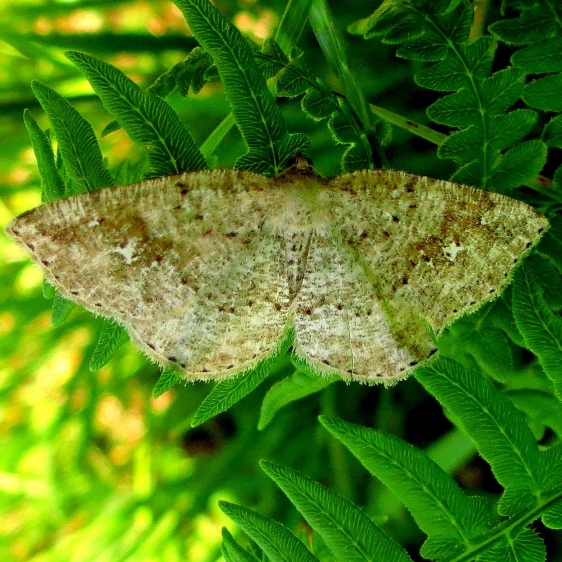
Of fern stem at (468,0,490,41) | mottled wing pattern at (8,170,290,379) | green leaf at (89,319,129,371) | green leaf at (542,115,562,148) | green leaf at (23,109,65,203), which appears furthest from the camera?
fern stem at (468,0,490,41)

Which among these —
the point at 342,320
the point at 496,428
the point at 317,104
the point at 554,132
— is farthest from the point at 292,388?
the point at 554,132

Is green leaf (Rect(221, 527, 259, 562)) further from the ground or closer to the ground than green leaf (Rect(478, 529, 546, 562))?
closer to the ground

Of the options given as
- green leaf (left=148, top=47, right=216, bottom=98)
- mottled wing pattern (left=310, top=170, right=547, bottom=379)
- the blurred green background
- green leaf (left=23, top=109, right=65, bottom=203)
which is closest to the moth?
mottled wing pattern (left=310, top=170, right=547, bottom=379)

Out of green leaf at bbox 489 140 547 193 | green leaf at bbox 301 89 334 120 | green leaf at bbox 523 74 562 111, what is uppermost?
green leaf at bbox 301 89 334 120

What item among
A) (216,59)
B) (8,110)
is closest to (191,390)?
(8,110)

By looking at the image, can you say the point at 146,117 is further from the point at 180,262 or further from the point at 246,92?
the point at 180,262

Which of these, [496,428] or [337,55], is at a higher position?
[337,55]

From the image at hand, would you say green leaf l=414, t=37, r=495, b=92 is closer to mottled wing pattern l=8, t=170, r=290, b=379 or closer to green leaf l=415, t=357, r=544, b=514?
mottled wing pattern l=8, t=170, r=290, b=379
